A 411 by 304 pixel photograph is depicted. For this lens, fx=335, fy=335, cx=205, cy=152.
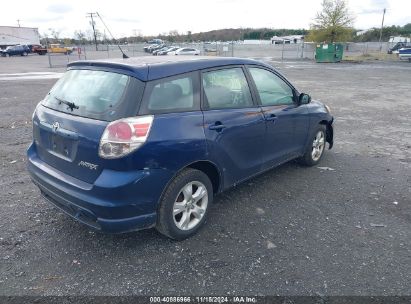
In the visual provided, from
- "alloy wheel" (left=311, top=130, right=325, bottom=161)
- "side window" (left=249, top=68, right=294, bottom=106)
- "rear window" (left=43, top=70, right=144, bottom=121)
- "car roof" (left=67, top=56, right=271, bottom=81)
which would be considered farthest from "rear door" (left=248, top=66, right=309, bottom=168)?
"rear window" (left=43, top=70, right=144, bottom=121)

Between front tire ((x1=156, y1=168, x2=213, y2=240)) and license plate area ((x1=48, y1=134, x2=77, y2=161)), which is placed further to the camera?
front tire ((x1=156, y1=168, x2=213, y2=240))

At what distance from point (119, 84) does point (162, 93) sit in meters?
0.38

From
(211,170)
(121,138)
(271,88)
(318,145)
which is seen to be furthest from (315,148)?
(121,138)

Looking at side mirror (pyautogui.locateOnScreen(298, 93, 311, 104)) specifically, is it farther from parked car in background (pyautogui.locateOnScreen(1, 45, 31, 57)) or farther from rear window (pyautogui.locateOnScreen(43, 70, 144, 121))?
parked car in background (pyautogui.locateOnScreen(1, 45, 31, 57))

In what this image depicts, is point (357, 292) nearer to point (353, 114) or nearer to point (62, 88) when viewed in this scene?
point (62, 88)

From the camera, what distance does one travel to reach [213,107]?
3395 millimetres

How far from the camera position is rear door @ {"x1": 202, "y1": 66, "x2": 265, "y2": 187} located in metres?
3.36

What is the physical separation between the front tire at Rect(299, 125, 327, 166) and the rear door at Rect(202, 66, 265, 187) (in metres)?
1.38

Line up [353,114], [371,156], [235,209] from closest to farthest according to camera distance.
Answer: [235,209]
[371,156]
[353,114]

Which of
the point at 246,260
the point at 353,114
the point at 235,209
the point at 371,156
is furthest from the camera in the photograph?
the point at 353,114

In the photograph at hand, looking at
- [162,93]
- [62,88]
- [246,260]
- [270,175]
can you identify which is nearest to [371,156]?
[270,175]

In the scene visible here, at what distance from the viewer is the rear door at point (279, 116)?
4055 millimetres

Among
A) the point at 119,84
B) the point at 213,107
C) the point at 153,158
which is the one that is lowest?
the point at 153,158

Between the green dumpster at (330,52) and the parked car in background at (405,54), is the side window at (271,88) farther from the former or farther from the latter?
the parked car in background at (405,54)
